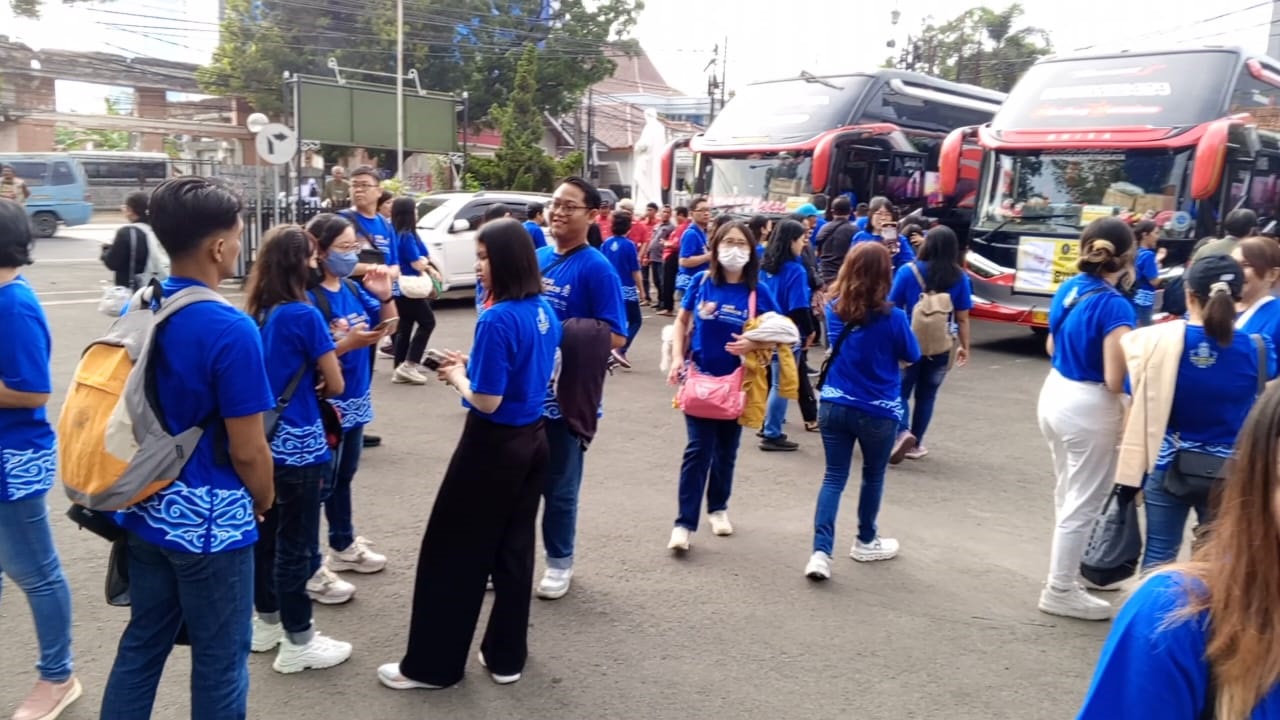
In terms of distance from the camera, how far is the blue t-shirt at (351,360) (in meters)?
4.08

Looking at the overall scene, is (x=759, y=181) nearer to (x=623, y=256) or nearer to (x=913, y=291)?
(x=623, y=256)

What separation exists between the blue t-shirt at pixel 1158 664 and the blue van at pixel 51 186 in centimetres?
2907

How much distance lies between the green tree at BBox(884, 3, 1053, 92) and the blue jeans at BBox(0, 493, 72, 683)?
4131 cm

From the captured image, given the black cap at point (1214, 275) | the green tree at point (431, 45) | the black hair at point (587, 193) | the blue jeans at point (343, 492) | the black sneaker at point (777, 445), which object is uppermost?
the green tree at point (431, 45)

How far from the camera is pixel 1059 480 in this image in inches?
179

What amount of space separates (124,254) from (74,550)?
2.34 meters

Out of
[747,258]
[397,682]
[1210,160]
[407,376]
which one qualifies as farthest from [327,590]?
[1210,160]

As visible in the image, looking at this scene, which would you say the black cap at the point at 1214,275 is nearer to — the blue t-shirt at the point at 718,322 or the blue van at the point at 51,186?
the blue t-shirt at the point at 718,322

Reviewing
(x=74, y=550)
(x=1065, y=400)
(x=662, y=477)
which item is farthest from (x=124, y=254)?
(x=1065, y=400)

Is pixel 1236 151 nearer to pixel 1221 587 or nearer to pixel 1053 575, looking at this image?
pixel 1053 575

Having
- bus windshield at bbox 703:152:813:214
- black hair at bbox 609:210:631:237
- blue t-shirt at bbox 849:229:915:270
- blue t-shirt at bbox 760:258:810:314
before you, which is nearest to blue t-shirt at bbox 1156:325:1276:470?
blue t-shirt at bbox 760:258:810:314

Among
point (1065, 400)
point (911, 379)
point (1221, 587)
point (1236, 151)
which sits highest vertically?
point (1236, 151)

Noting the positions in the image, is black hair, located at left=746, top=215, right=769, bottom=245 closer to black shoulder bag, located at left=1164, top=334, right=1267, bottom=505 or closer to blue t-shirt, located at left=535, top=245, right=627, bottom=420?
blue t-shirt, located at left=535, top=245, right=627, bottom=420

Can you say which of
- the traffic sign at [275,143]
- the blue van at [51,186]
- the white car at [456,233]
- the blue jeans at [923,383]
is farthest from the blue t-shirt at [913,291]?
the blue van at [51,186]
